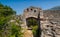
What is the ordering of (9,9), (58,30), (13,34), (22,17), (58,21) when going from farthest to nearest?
(9,9) → (22,17) → (13,34) → (58,21) → (58,30)

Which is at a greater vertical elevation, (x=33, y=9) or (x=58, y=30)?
(x=33, y=9)

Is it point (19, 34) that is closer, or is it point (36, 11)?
point (19, 34)

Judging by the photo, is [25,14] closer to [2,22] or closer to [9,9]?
[2,22]

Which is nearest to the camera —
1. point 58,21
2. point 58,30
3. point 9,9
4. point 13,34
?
point 58,30

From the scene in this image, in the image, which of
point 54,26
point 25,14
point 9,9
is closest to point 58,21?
point 54,26

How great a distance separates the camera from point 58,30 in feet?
30.4

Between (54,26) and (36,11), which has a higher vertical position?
(36,11)

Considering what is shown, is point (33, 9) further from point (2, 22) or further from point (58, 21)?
point (58, 21)

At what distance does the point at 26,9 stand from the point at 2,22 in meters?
3.03

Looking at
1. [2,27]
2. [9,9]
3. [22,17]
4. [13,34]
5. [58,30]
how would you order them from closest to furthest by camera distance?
[58,30]
[13,34]
[2,27]
[22,17]
[9,9]

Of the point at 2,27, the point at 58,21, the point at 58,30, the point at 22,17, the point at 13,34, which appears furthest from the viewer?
the point at 22,17

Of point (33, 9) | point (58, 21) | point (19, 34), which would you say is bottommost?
point (19, 34)

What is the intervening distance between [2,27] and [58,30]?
23.4 ft

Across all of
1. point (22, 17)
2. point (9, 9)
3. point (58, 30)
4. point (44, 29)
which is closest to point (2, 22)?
point (22, 17)
